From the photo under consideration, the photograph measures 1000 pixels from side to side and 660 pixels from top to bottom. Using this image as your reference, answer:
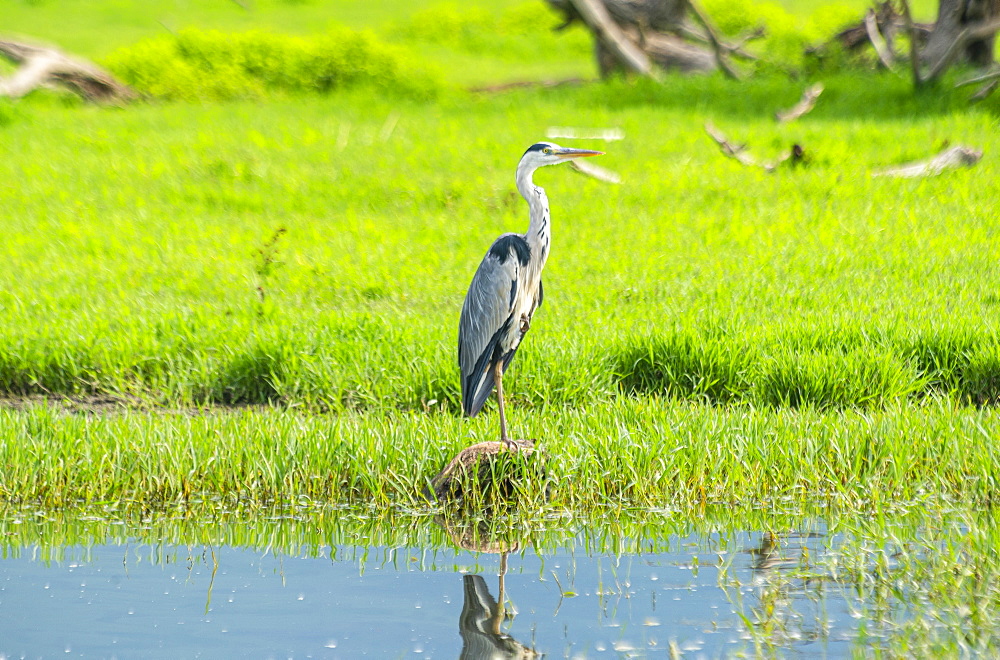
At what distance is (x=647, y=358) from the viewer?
7.59m

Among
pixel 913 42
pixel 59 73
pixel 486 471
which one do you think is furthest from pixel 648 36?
pixel 486 471

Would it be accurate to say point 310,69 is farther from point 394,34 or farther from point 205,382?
point 205,382

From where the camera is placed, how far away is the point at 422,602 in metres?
4.46

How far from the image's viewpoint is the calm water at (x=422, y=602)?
405cm

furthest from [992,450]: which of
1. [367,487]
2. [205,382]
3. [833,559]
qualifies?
[205,382]

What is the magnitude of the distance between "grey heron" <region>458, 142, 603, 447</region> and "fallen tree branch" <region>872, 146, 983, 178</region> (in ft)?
23.5

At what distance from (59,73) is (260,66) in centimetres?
350

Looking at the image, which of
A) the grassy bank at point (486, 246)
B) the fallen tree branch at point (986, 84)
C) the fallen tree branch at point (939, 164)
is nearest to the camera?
the grassy bank at point (486, 246)

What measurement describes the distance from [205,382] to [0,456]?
1830 mm

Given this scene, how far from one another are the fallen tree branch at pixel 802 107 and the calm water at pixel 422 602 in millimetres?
10324

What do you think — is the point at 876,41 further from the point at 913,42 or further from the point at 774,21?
the point at 774,21

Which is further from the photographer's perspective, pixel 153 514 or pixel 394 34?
pixel 394 34

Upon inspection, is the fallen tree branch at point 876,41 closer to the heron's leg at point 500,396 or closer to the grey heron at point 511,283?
the grey heron at point 511,283

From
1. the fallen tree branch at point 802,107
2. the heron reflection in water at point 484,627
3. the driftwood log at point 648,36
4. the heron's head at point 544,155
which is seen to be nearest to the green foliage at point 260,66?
the driftwood log at point 648,36
